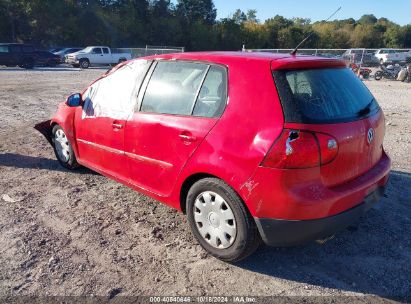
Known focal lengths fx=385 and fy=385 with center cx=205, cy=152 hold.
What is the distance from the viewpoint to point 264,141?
2.77 m

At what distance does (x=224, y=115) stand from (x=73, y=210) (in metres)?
2.16

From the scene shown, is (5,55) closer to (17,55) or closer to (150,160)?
(17,55)

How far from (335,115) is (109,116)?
7.79 feet

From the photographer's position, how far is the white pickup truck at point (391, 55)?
101 ft

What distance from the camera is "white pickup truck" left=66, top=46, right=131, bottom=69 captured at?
31969mm

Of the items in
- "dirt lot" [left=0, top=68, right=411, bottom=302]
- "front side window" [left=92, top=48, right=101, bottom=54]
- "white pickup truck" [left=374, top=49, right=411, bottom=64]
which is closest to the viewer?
"dirt lot" [left=0, top=68, right=411, bottom=302]

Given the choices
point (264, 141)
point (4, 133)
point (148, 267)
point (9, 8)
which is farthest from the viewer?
point (9, 8)

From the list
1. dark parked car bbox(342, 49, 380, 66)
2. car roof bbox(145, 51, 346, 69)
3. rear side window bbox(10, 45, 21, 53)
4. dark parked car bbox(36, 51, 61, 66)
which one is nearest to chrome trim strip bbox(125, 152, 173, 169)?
car roof bbox(145, 51, 346, 69)

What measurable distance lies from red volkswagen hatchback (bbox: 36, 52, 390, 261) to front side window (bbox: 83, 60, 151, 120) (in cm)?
4

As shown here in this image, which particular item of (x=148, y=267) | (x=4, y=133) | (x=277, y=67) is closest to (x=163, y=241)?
(x=148, y=267)

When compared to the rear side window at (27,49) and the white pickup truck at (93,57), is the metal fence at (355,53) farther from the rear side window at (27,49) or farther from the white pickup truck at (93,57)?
the rear side window at (27,49)

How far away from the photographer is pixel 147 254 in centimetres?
335

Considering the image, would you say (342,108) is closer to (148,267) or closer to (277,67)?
(277,67)

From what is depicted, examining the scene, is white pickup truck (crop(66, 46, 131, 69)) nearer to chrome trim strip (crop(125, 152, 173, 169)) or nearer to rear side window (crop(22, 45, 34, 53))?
rear side window (crop(22, 45, 34, 53))
